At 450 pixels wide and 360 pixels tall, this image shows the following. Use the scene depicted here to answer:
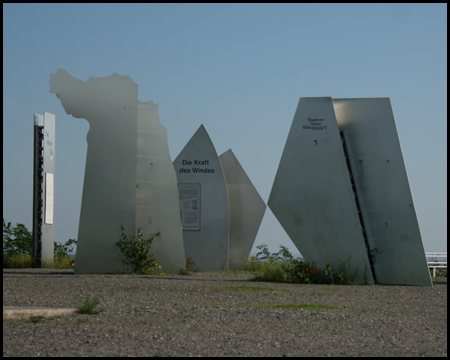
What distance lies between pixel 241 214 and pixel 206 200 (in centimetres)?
151

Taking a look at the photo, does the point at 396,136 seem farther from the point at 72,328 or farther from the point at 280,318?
the point at 72,328

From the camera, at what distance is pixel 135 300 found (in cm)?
A: 739

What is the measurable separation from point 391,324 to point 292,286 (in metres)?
4.15

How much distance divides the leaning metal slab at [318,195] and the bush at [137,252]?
2.74m

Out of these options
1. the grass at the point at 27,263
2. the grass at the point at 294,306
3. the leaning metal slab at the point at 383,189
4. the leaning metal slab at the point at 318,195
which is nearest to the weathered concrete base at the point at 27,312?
the grass at the point at 294,306

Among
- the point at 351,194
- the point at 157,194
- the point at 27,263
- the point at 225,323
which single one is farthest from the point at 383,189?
the point at 27,263

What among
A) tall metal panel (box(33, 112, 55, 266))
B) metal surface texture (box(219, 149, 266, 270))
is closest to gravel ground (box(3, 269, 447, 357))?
tall metal panel (box(33, 112, 55, 266))

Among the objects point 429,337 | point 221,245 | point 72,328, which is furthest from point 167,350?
point 221,245

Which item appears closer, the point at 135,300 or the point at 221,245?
the point at 135,300

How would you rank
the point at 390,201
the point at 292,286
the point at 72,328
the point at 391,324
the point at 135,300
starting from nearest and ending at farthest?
1. the point at 72,328
2. the point at 391,324
3. the point at 135,300
4. the point at 292,286
5. the point at 390,201

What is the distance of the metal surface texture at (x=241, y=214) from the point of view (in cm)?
1686

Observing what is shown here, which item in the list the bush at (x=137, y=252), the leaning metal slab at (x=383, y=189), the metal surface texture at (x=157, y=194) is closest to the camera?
the leaning metal slab at (x=383, y=189)

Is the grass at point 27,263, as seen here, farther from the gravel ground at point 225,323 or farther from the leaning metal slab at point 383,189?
the leaning metal slab at point 383,189

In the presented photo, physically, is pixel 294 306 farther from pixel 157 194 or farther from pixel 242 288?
pixel 157 194
